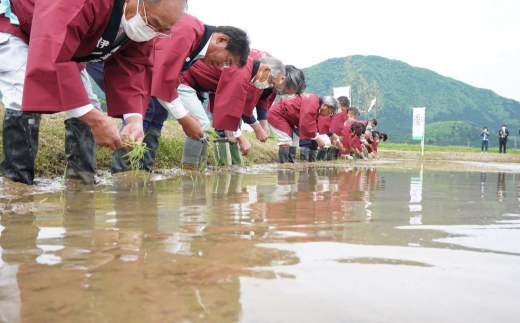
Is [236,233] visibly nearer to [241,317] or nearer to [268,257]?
[268,257]

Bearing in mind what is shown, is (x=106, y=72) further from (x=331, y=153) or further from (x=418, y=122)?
(x=418, y=122)

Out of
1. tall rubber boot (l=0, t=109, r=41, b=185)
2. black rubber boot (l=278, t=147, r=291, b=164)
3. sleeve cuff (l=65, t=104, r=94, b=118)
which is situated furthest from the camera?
black rubber boot (l=278, t=147, r=291, b=164)

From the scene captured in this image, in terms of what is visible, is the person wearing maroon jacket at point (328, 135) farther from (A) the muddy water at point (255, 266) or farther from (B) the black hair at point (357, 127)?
(A) the muddy water at point (255, 266)

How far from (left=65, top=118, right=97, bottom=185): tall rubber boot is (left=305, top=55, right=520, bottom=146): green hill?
95795 millimetres

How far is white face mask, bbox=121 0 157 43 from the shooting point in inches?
86.3

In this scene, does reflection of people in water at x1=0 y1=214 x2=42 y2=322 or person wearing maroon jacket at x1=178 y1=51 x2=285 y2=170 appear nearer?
reflection of people in water at x1=0 y1=214 x2=42 y2=322

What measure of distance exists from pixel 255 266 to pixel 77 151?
94.5 inches

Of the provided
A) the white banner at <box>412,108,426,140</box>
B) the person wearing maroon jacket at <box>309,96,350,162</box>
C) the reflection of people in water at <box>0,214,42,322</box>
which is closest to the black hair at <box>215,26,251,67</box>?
the reflection of people in water at <box>0,214,42,322</box>

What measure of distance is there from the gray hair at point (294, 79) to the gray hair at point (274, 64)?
37 cm

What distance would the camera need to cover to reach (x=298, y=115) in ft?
24.7

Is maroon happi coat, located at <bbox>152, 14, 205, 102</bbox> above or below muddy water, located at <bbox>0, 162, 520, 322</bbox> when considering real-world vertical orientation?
above

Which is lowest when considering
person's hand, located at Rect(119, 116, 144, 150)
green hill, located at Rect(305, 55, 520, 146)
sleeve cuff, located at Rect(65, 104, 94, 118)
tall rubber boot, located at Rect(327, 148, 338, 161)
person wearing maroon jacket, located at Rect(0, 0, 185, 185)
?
tall rubber boot, located at Rect(327, 148, 338, 161)

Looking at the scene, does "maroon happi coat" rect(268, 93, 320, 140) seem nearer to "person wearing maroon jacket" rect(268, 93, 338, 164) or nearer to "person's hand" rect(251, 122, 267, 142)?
"person wearing maroon jacket" rect(268, 93, 338, 164)

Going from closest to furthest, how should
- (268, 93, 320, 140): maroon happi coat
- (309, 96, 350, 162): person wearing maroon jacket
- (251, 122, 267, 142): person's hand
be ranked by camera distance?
(251, 122, 267, 142): person's hand
(268, 93, 320, 140): maroon happi coat
(309, 96, 350, 162): person wearing maroon jacket
